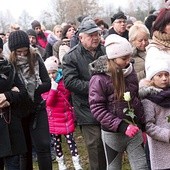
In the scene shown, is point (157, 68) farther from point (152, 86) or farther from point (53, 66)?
point (53, 66)

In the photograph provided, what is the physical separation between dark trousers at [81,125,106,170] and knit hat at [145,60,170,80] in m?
0.93

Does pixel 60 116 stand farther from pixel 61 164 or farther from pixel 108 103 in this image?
pixel 108 103

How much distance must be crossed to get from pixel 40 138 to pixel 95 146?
24.9 inches

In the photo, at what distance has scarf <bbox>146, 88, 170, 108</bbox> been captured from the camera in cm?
398

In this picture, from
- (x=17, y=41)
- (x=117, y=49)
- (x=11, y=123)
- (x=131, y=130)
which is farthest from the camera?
(x=17, y=41)

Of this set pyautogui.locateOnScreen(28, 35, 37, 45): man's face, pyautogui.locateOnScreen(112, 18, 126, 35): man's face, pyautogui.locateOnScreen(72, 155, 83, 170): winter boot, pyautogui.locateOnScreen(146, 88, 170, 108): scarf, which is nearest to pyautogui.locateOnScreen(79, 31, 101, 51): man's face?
pyautogui.locateOnScreen(146, 88, 170, 108): scarf

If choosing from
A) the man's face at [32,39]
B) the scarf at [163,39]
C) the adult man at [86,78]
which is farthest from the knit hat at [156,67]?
the man's face at [32,39]

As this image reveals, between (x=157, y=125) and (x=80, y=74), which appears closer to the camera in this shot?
(x=157, y=125)

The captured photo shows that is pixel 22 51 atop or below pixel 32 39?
atop

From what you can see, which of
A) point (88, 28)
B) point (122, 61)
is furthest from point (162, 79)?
point (88, 28)

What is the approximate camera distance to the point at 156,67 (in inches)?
160

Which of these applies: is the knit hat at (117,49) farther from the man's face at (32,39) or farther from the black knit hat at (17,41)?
the man's face at (32,39)

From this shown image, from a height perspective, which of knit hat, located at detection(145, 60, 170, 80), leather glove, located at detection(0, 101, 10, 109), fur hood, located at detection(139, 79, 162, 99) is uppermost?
knit hat, located at detection(145, 60, 170, 80)

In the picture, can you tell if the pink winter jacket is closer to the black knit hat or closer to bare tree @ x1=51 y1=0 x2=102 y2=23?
the black knit hat
